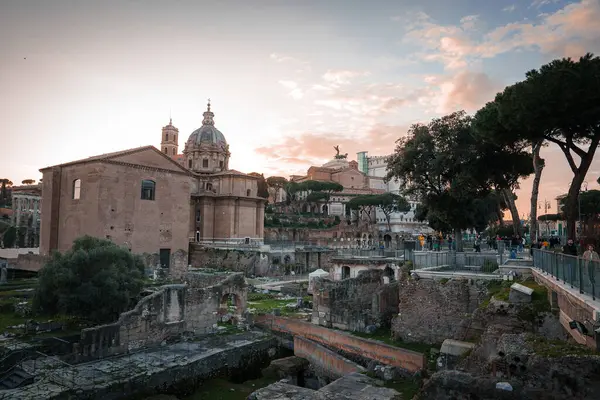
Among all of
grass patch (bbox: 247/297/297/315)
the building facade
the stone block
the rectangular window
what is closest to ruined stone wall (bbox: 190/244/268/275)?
the rectangular window

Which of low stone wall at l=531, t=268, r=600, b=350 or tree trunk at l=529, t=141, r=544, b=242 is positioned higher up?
tree trunk at l=529, t=141, r=544, b=242

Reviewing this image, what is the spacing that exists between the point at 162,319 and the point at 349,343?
6599 millimetres

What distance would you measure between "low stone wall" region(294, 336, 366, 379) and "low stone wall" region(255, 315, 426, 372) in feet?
2.68

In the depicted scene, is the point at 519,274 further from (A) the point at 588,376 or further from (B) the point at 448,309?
(A) the point at 588,376

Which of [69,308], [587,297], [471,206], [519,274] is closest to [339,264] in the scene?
[471,206]

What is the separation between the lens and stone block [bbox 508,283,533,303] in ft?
32.8

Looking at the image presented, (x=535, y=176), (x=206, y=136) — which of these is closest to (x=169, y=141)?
(x=206, y=136)

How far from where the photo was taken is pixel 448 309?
13398mm

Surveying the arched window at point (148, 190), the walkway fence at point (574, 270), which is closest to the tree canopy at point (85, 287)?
the walkway fence at point (574, 270)

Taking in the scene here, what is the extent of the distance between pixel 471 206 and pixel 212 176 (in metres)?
30.4

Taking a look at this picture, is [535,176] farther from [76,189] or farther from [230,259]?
[76,189]

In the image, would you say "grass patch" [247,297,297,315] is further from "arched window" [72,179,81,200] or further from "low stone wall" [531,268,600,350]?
"arched window" [72,179,81,200]

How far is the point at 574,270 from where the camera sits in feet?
25.3

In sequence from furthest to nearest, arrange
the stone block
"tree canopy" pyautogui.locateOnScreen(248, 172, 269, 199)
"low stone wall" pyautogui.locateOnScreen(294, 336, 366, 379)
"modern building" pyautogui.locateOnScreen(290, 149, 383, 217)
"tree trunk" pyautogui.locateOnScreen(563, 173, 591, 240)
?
"modern building" pyautogui.locateOnScreen(290, 149, 383, 217)
"tree canopy" pyautogui.locateOnScreen(248, 172, 269, 199)
"tree trunk" pyautogui.locateOnScreen(563, 173, 591, 240)
"low stone wall" pyautogui.locateOnScreen(294, 336, 366, 379)
the stone block
